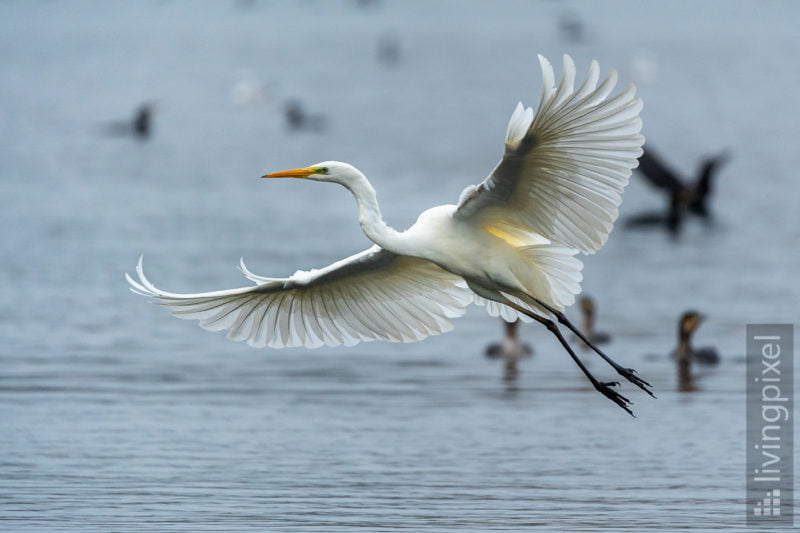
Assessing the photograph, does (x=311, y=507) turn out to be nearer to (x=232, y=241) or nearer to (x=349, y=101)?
(x=232, y=241)

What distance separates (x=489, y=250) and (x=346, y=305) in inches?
52.1

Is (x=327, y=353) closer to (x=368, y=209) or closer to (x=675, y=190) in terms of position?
(x=368, y=209)

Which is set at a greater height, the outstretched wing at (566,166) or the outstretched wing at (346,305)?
the outstretched wing at (566,166)

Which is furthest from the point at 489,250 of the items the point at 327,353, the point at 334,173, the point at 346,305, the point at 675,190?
the point at 675,190

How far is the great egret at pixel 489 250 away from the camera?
30.9ft

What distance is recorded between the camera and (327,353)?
16578 mm

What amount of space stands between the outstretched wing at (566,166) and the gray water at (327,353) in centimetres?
175

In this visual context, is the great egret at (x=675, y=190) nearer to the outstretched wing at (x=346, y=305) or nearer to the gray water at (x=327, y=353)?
the gray water at (x=327, y=353)

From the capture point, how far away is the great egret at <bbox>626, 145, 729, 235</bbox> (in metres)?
28.1

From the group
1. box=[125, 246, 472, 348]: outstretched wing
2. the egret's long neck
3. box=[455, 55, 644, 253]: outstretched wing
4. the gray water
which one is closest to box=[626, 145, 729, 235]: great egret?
the gray water

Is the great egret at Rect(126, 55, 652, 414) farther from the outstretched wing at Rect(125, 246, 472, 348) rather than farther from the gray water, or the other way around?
the gray water

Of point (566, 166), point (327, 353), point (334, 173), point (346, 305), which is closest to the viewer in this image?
point (566, 166)

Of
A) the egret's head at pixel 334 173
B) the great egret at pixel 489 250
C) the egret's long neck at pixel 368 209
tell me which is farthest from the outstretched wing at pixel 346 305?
the egret's head at pixel 334 173

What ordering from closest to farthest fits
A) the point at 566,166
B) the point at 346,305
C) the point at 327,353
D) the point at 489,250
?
the point at 566,166 < the point at 489,250 < the point at 346,305 < the point at 327,353
